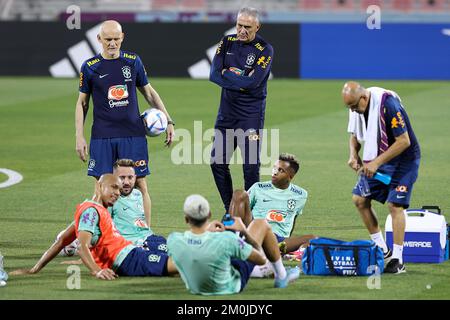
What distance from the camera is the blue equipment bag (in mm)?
9766

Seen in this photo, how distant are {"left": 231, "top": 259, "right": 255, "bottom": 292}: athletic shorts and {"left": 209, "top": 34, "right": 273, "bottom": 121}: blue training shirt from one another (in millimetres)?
3389

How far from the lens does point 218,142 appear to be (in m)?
12.2

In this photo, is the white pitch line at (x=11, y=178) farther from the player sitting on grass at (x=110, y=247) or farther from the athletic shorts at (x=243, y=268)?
the athletic shorts at (x=243, y=268)

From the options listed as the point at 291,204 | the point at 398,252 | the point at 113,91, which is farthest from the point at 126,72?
the point at 398,252

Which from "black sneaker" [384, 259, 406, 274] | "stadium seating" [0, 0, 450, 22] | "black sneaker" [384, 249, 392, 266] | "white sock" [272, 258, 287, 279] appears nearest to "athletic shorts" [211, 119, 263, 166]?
"black sneaker" [384, 249, 392, 266]

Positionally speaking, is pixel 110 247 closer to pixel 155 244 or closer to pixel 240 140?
pixel 155 244

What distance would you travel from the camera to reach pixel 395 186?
10.1m

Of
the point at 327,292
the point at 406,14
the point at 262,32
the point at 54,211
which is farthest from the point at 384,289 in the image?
the point at 406,14

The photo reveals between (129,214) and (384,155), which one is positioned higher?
(384,155)

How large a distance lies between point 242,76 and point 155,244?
8.46 ft

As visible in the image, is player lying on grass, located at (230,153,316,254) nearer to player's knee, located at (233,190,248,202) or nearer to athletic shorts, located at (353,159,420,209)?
player's knee, located at (233,190,248,202)

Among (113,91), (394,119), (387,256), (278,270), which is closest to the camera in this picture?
(278,270)

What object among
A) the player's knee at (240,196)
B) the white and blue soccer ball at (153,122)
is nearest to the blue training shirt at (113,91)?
the white and blue soccer ball at (153,122)

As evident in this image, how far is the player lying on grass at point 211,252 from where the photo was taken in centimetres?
858
